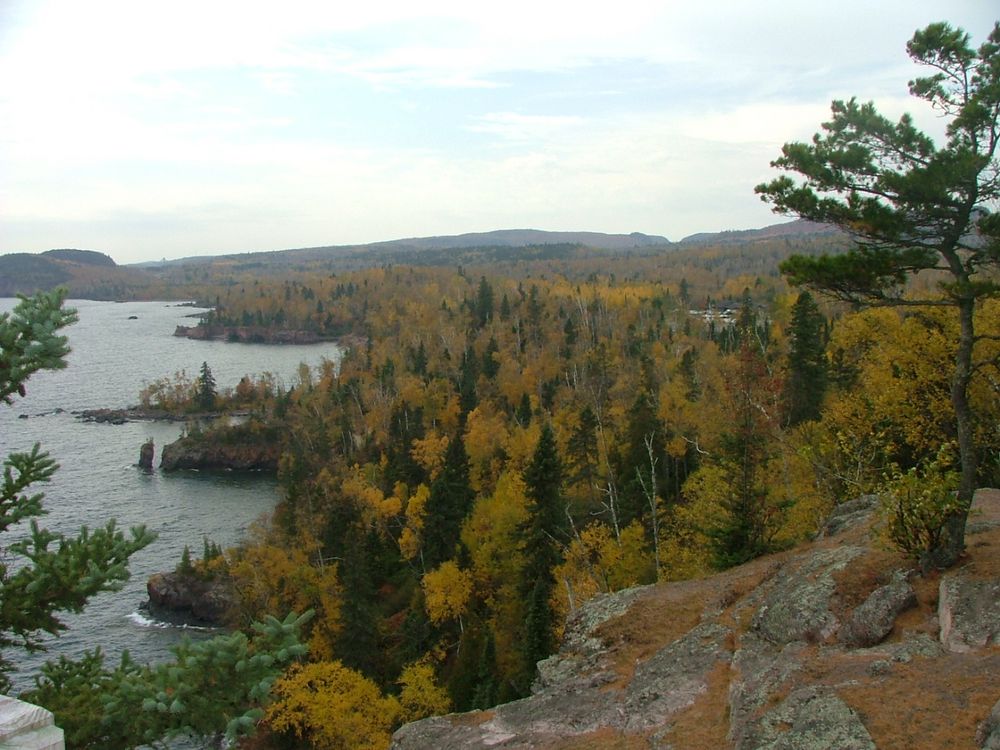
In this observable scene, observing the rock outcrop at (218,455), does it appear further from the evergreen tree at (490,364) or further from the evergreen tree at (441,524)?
the evergreen tree at (441,524)

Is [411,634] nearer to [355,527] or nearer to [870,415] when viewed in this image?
[355,527]

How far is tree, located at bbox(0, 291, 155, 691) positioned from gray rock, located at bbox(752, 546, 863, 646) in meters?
10.2

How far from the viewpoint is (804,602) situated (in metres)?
12.2

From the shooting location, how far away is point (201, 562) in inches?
1524

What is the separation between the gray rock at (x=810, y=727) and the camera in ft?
27.1

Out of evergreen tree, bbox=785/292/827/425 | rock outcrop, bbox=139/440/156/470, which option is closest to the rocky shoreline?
rock outcrop, bbox=139/440/156/470

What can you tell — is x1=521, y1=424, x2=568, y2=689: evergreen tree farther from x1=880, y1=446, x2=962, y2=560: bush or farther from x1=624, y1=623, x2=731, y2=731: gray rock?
x1=880, y1=446, x2=962, y2=560: bush

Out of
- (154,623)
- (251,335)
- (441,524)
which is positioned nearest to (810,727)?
(441,524)

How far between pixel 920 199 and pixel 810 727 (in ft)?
25.3

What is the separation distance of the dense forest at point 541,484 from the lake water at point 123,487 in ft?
16.2

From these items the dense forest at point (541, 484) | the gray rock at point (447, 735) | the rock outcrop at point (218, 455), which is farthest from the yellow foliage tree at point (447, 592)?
the rock outcrop at point (218, 455)

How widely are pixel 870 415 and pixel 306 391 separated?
63.1m

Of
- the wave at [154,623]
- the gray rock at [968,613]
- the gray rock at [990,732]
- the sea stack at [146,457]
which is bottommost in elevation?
the wave at [154,623]

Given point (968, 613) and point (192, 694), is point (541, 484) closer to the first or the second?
point (968, 613)
